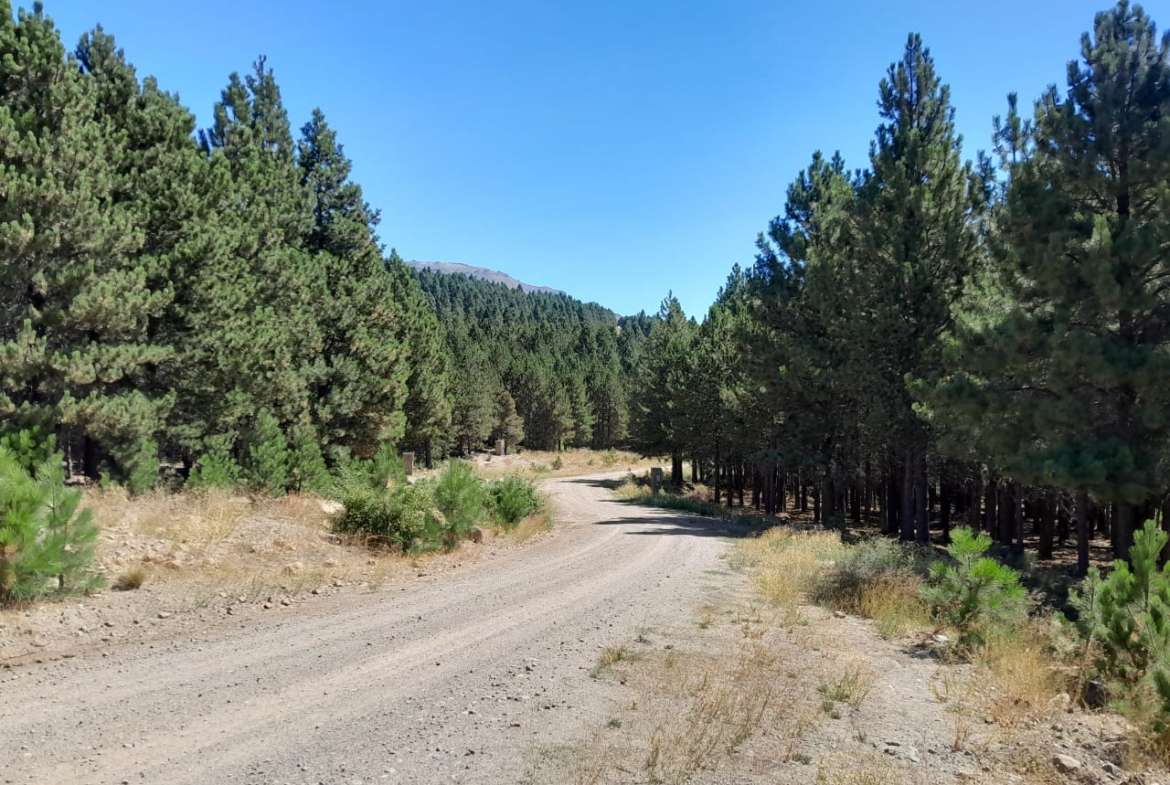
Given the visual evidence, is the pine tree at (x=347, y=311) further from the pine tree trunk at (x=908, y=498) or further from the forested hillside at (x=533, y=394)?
the forested hillside at (x=533, y=394)

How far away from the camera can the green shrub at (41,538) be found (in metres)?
8.10

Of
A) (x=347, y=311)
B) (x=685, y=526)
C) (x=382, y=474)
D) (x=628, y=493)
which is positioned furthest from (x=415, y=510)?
(x=628, y=493)

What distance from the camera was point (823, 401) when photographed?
25.3m

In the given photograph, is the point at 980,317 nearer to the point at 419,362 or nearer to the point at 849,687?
the point at 849,687

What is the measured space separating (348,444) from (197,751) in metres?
23.8

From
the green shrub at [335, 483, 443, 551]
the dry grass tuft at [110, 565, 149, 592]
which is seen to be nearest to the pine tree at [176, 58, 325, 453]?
the green shrub at [335, 483, 443, 551]

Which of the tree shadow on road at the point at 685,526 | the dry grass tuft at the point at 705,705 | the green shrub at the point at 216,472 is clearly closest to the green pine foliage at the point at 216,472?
the green shrub at the point at 216,472

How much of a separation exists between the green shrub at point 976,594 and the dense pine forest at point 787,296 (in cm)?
440

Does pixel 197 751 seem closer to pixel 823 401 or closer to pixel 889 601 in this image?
pixel 889 601

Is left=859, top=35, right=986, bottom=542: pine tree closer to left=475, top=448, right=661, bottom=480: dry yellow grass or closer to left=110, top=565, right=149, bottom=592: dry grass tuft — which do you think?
left=110, top=565, right=149, bottom=592: dry grass tuft

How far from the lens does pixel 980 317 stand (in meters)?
14.5

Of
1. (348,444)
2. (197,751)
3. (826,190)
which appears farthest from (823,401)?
(197,751)

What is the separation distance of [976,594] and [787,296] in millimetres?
18056

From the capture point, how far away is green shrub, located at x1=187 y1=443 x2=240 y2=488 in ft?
50.9
